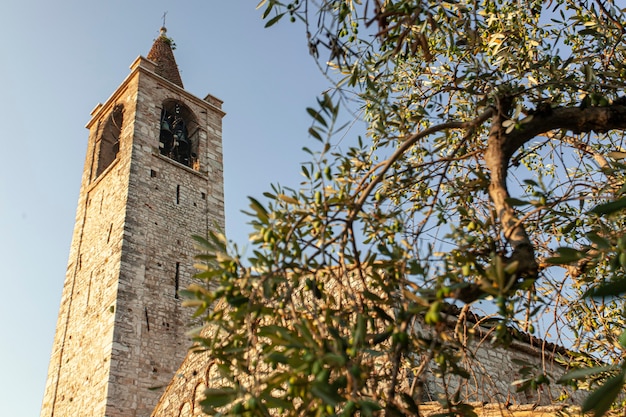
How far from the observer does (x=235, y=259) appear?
2457 mm

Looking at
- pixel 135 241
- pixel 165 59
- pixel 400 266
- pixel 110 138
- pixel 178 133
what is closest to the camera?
pixel 400 266

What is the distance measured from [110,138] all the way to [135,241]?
4.91 metres

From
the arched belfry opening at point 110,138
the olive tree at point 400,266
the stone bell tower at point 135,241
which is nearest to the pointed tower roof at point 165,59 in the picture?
the stone bell tower at point 135,241

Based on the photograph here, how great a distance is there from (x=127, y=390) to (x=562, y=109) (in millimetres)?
9441

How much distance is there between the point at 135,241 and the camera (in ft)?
40.2

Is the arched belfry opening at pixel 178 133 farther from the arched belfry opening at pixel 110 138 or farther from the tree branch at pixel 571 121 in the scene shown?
the tree branch at pixel 571 121

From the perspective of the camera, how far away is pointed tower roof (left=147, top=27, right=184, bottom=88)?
16812mm

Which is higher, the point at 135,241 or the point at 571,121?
the point at 135,241

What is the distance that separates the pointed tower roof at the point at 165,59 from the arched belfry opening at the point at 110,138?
1644mm

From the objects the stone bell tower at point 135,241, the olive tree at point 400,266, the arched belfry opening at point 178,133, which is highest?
the arched belfry opening at point 178,133

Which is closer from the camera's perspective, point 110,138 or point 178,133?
point 178,133

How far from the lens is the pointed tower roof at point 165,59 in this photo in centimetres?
1681

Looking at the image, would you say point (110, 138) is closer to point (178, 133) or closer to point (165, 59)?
point (178, 133)

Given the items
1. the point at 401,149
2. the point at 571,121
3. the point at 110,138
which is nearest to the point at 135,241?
the point at 110,138
